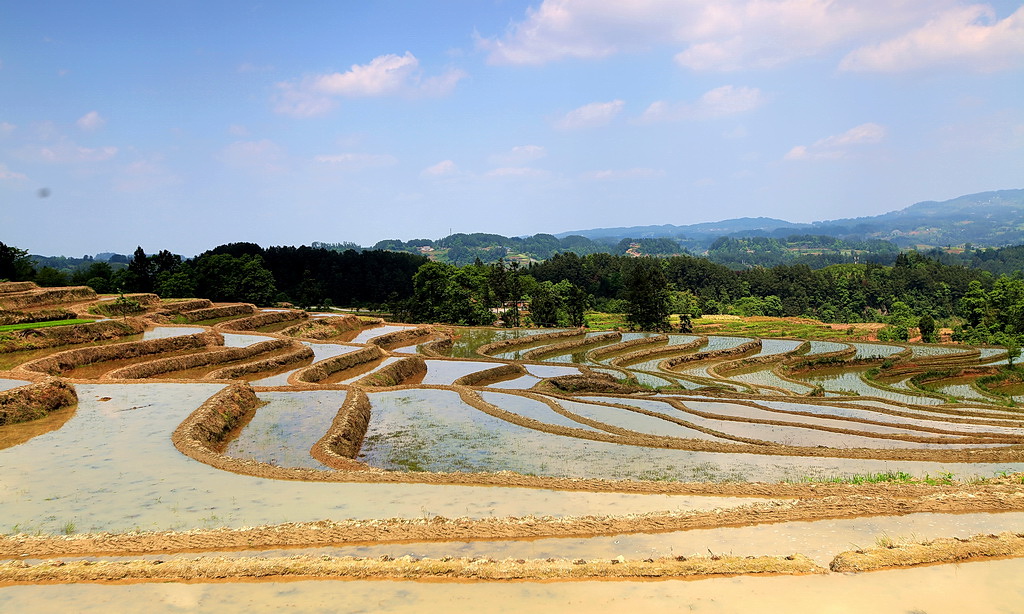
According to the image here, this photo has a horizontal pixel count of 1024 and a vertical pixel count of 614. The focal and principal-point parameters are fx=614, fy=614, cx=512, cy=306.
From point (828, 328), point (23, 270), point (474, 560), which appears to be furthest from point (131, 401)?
point (828, 328)

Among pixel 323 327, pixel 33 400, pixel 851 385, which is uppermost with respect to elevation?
pixel 33 400

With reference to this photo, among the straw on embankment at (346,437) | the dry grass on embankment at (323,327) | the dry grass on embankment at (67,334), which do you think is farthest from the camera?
the dry grass on embankment at (323,327)

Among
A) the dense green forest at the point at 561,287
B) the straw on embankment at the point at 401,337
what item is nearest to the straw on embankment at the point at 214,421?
the straw on embankment at the point at 401,337

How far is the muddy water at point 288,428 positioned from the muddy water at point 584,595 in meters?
4.95

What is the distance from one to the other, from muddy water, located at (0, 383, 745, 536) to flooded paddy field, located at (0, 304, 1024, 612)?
0.05 m

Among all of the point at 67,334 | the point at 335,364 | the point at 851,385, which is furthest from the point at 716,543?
the point at 67,334

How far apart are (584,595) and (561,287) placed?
198 ft

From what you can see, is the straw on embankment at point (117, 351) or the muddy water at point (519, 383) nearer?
the straw on embankment at point (117, 351)

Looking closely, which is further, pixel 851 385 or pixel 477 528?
pixel 851 385

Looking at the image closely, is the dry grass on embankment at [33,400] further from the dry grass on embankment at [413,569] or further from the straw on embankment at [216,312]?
the straw on embankment at [216,312]

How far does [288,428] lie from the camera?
14.5 m

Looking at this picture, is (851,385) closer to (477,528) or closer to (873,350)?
(873,350)

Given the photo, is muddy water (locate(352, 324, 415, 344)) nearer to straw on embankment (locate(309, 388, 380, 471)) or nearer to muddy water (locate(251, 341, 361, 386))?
muddy water (locate(251, 341, 361, 386))

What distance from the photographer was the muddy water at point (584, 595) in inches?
238
